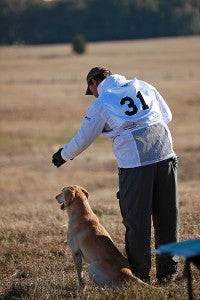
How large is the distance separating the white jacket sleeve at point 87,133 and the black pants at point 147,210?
0.37 metres

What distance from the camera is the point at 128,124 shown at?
262 inches

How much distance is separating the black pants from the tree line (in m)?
92.3

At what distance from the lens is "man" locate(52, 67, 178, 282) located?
6.67 metres

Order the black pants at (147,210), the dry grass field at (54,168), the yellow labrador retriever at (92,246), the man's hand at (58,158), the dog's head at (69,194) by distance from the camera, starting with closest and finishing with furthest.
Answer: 1. the yellow labrador retriever at (92,246)
2. the black pants at (147,210)
3. the man's hand at (58,158)
4. the dog's head at (69,194)
5. the dry grass field at (54,168)

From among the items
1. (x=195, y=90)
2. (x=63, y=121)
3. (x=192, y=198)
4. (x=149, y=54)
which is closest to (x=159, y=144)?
(x=192, y=198)

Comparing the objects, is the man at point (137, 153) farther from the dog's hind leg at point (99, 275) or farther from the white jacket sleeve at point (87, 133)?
the dog's hind leg at point (99, 275)

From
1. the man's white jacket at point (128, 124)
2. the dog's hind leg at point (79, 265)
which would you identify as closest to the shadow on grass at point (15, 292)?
the dog's hind leg at point (79, 265)

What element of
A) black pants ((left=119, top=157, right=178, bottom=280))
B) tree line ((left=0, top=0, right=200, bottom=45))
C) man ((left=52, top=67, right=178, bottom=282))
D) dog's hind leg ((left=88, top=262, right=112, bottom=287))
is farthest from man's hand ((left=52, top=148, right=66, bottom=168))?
tree line ((left=0, top=0, right=200, bottom=45))

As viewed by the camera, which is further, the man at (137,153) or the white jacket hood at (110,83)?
the white jacket hood at (110,83)

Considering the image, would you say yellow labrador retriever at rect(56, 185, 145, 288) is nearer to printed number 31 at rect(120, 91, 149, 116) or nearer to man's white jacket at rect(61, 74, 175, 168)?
man's white jacket at rect(61, 74, 175, 168)

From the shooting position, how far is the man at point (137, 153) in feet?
21.9

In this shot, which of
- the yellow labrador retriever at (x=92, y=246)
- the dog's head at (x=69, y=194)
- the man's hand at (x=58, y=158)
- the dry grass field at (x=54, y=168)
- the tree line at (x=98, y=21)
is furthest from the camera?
the tree line at (x=98, y=21)

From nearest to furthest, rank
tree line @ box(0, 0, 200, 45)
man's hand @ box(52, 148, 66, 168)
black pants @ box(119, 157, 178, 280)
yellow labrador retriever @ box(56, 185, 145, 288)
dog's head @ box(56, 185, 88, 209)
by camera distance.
Answer: yellow labrador retriever @ box(56, 185, 145, 288)
black pants @ box(119, 157, 178, 280)
man's hand @ box(52, 148, 66, 168)
dog's head @ box(56, 185, 88, 209)
tree line @ box(0, 0, 200, 45)

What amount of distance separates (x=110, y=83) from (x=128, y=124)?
40cm
